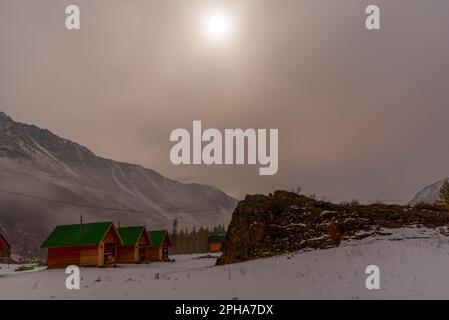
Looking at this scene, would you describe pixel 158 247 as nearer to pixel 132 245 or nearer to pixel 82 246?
pixel 132 245

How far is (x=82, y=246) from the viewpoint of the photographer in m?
45.6

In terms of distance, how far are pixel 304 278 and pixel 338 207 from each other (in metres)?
19.9

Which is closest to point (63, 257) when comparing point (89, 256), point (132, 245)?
point (89, 256)

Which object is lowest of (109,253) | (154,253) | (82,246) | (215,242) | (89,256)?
(154,253)

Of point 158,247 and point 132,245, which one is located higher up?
point 132,245

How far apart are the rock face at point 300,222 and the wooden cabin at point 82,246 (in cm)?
1687

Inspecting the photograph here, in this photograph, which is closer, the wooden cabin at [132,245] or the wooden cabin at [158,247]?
the wooden cabin at [132,245]

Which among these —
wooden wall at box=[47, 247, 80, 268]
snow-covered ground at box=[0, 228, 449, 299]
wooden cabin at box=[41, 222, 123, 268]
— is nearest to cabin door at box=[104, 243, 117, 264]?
wooden cabin at box=[41, 222, 123, 268]

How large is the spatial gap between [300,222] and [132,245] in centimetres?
3372

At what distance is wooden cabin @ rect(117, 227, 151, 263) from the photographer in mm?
58312

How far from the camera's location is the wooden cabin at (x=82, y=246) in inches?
1767

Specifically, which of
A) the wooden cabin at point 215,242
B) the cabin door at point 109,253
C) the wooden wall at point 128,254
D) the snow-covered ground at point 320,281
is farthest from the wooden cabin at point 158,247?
the snow-covered ground at point 320,281

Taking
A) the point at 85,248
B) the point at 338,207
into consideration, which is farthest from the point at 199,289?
the point at 85,248

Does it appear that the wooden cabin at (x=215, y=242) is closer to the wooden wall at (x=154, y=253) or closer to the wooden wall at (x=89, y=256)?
the wooden wall at (x=154, y=253)
